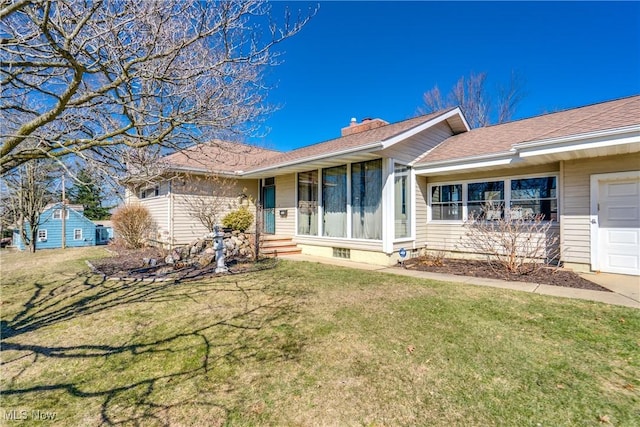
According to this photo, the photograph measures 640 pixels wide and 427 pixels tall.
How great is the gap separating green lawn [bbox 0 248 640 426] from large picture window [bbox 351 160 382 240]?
3.34 m

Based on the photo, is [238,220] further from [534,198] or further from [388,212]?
[534,198]

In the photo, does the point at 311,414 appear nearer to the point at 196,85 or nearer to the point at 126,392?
the point at 126,392

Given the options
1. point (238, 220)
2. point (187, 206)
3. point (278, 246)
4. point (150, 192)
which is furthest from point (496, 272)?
point (150, 192)

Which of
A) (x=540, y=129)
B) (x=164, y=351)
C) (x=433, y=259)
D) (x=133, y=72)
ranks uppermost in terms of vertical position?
(x=540, y=129)

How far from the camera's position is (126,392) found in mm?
2588

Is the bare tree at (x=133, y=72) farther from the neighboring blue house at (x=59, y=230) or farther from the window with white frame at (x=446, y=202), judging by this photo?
the neighboring blue house at (x=59, y=230)

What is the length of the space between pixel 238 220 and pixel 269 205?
1934mm

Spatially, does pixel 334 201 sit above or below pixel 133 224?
above

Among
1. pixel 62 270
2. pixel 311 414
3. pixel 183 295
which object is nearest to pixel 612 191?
pixel 311 414

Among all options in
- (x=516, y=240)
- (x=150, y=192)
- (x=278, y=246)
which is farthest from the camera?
(x=150, y=192)

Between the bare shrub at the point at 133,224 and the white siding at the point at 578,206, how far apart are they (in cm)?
1353

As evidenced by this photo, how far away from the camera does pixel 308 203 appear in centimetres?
1045

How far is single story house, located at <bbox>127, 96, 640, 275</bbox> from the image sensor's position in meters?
6.23

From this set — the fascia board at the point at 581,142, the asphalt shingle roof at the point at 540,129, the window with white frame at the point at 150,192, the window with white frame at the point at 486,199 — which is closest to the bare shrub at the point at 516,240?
the window with white frame at the point at 486,199
